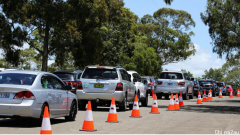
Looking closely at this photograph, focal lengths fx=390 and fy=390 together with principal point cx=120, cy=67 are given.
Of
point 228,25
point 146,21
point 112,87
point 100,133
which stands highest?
point 146,21

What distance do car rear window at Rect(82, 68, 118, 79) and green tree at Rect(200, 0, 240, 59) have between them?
26.5m

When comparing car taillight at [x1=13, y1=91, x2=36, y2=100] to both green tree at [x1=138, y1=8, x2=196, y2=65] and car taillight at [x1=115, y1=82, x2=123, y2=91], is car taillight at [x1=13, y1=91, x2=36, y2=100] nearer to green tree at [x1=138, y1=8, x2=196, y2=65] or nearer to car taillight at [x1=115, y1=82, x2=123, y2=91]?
car taillight at [x1=115, y1=82, x2=123, y2=91]

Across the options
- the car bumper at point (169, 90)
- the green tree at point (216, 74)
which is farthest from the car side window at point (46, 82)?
the green tree at point (216, 74)

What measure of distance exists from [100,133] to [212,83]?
100 feet

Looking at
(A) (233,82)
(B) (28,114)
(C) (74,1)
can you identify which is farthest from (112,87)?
(A) (233,82)

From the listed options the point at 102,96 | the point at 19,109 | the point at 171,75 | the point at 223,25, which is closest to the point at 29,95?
the point at 19,109

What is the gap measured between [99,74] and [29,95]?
6.75 meters

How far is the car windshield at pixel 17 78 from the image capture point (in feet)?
33.9

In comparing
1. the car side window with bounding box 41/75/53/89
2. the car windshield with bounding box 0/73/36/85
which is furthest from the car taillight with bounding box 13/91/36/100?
the car side window with bounding box 41/75/53/89

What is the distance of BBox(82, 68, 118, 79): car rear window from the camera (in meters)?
16.3

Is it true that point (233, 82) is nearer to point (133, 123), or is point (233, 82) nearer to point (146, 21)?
point (146, 21)

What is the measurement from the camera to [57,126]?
10719 mm

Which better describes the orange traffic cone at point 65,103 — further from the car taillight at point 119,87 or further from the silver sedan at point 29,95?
the car taillight at point 119,87

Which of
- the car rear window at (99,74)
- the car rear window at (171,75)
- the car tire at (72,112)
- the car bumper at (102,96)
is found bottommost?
the car tire at (72,112)
